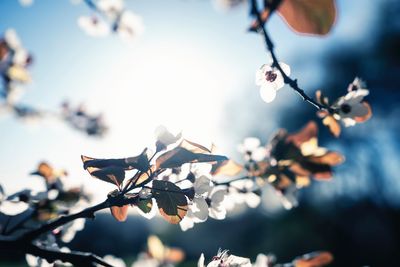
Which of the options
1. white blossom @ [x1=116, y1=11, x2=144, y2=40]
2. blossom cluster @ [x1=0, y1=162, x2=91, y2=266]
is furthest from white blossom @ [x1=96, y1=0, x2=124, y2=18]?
blossom cluster @ [x1=0, y1=162, x2=91, y2=266]

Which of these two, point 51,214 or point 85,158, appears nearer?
point 85,158

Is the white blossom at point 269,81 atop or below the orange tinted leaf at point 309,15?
atop

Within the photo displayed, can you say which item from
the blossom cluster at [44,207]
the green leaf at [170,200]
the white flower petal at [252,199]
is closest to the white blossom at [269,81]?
the green leaf at [170,200]

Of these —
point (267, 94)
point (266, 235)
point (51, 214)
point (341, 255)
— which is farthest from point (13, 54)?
point (266, 235)

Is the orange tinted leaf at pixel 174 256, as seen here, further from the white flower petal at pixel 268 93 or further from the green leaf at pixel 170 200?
the white flower petal at pixel 268 93

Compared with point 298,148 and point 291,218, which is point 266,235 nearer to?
point 291,218

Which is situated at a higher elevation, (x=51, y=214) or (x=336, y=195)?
(x=336, y=195)

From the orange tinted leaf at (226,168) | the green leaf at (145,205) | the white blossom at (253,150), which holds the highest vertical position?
the white blossom at (253,150)

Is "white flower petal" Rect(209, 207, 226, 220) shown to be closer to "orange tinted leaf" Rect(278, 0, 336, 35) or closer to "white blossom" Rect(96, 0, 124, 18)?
"orange tinted leaf" Rect(278, 0, 336, 35)
